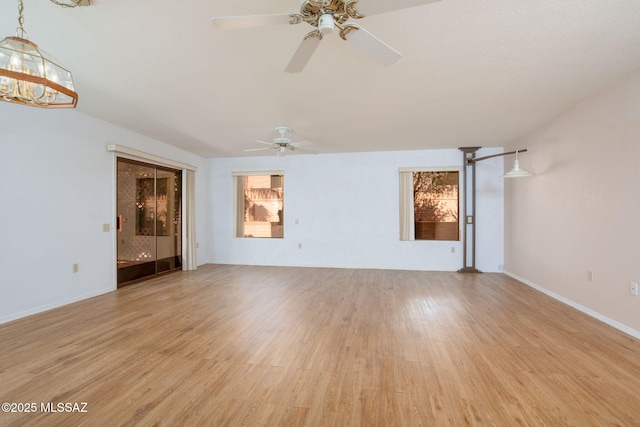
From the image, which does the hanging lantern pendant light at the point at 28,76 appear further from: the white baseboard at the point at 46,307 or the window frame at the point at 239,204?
the window frame at the point at 239,204

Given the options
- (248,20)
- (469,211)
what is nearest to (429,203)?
(469,211)

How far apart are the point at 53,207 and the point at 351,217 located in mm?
4870

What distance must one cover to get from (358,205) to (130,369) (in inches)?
192

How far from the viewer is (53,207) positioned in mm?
3500

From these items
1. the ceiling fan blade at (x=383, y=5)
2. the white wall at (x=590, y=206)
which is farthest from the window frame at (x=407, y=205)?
the ceiling fan blade at (x=383, y=5)

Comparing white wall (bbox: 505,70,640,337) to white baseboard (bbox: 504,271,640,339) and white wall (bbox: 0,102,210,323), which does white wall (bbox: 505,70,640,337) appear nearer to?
white baseboard (bbox: 504,271,640,339)

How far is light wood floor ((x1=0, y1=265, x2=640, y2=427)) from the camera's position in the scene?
166cm

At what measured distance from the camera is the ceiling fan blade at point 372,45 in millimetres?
1650

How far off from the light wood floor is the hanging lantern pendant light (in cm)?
180

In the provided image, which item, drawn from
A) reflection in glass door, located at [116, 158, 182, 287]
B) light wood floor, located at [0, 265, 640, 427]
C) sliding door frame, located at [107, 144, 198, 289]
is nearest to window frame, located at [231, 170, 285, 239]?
sliding door frame, located at [107, 144, 198, 289]

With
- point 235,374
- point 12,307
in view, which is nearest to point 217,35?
point 235,374

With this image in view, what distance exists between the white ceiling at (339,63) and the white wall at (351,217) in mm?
1832

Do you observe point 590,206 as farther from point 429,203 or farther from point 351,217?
point 429,203

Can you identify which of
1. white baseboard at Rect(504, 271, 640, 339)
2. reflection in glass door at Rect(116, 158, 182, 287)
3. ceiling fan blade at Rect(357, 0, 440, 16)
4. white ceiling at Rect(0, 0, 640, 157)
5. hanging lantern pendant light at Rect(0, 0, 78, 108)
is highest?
white ceiling at Rect(0, 0, 640, 157)
